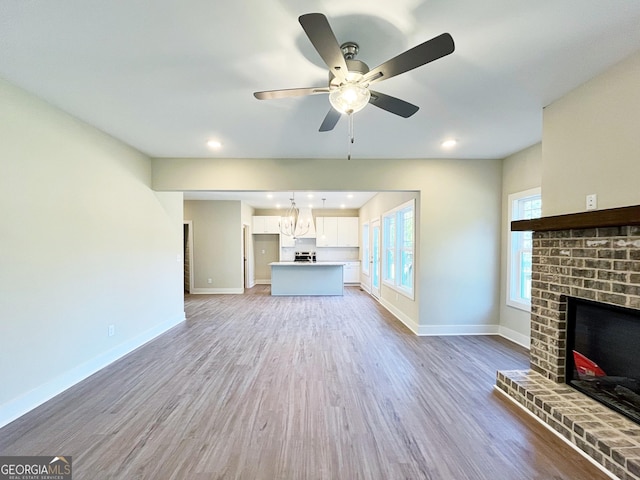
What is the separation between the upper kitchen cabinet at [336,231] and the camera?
358 inches

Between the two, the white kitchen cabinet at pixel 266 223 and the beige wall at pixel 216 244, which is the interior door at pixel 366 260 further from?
the beige wall at pixel 216 244

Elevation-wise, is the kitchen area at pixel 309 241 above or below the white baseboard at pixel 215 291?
above

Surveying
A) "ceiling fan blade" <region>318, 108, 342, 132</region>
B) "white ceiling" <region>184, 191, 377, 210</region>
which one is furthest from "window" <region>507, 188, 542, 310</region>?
"white ceiling" <region>184, 191, 377, 210</region>

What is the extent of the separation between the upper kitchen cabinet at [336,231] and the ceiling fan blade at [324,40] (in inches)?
295

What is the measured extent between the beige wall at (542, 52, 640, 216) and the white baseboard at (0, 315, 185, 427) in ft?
15.4

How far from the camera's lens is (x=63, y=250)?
262 centimetres

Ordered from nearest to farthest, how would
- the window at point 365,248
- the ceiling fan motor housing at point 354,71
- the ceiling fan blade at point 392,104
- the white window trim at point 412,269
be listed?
1. the ceiling fan motor housing at point 354,71
2. the ceiling fan blade at point 392,104
3. the white window trim at point 412,269
4. the window at point 365,248

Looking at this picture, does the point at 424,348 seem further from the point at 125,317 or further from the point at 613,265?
the point at 125,317

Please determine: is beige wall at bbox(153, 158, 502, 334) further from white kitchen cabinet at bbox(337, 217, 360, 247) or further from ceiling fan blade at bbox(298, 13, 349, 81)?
white kitchen cabinet at bbox(337, 217, 360, 247)

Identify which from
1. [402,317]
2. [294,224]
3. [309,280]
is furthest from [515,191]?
[294,224]

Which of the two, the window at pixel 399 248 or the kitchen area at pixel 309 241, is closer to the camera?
the window at pixel 399 248

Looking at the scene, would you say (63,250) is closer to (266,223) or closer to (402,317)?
(402,317)

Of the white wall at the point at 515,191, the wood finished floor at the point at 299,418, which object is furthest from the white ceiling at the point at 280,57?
the wood finished floor at the point at 299,418

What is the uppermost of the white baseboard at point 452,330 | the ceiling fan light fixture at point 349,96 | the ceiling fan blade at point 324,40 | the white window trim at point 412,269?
the ceiling fan blade at point 324,40
